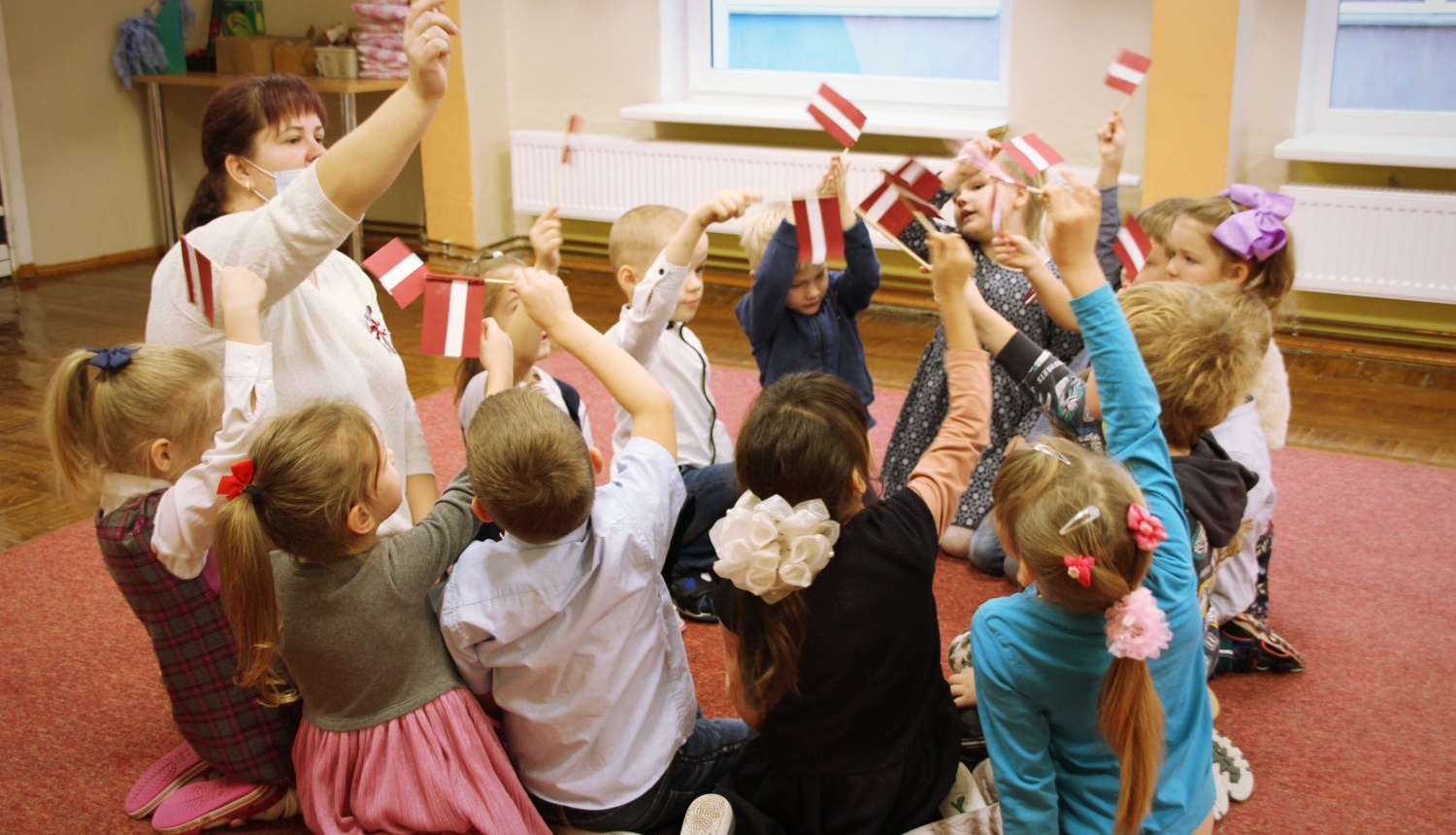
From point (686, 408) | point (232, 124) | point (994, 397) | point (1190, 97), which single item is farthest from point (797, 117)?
point (232, 124)

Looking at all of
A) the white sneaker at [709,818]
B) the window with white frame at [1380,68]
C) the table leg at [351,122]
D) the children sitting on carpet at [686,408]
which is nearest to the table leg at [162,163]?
the table leg at [351,122]

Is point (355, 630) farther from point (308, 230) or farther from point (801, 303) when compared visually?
point (801, 303)

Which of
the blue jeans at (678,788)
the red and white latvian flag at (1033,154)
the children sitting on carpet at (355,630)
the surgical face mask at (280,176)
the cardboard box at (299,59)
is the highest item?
the cardboard box at (299,59)

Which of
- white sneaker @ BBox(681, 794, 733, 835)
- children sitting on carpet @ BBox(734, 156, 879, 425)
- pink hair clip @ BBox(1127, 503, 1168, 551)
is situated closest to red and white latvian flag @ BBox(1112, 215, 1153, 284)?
children sitting on carpet @ BBox(734, 156, 879, 425)

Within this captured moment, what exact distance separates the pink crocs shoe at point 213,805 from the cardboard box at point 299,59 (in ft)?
14.8

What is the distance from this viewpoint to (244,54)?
19.2 ft

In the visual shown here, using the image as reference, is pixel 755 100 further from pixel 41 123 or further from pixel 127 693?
pixel 127 693

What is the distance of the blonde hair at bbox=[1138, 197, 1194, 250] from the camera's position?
2.53 meters

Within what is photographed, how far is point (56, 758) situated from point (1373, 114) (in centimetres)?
460

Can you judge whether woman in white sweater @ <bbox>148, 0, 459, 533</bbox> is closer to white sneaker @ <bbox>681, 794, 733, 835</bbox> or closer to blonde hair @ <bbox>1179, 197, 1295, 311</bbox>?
white sneaker @ <bbox>681, 794, 733, 835</bbox>

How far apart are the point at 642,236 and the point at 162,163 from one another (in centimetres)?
438

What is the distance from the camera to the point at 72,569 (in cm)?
275

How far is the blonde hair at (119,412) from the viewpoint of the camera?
1.74 metres

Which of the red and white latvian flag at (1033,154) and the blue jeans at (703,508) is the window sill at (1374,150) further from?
the blue jeans at (703,508)
